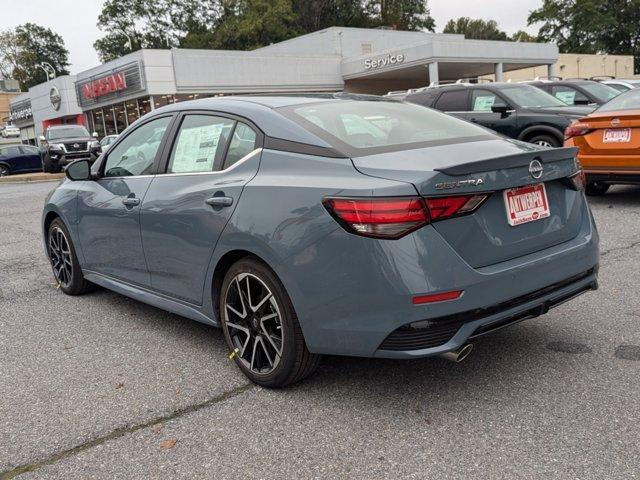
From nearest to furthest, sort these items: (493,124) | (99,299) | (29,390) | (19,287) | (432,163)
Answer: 1. (432,163)
2. (29,390)
3. (99,299)
4. (19,287)
5. (493,124)

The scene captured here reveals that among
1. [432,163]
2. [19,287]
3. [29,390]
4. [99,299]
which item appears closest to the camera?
[432,163]

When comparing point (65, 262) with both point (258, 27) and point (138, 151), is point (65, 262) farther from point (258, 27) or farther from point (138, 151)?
point (258, 27)

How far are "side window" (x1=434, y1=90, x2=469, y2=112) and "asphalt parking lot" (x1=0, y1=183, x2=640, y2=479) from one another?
6.99m

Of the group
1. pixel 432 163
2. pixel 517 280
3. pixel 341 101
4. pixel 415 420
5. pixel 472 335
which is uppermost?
pixel 341 101

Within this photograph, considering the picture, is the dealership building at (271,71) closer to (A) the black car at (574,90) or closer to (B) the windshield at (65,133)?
(B) the windshield at (65,133)

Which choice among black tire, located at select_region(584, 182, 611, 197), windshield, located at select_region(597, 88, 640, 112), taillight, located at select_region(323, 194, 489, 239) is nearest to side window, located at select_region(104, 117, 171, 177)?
taillight, located at select_region(323, 194, 489, 239)

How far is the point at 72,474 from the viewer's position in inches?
99.2

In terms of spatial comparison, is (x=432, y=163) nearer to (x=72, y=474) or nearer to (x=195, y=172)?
(x=195, y=172)

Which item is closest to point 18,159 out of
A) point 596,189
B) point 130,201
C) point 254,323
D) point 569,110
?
point 569,110

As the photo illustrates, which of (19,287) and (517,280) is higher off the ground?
(517,280)

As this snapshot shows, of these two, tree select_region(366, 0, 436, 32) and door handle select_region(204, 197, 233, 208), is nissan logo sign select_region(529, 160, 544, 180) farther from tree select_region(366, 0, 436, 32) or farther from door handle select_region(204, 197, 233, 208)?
tree select_region(366, 0, 436, 32)

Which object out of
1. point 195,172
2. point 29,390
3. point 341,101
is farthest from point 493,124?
point 29,390

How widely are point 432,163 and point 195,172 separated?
5.01 feet

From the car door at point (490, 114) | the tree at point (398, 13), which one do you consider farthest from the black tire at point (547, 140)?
the tree at point (398, 13)
